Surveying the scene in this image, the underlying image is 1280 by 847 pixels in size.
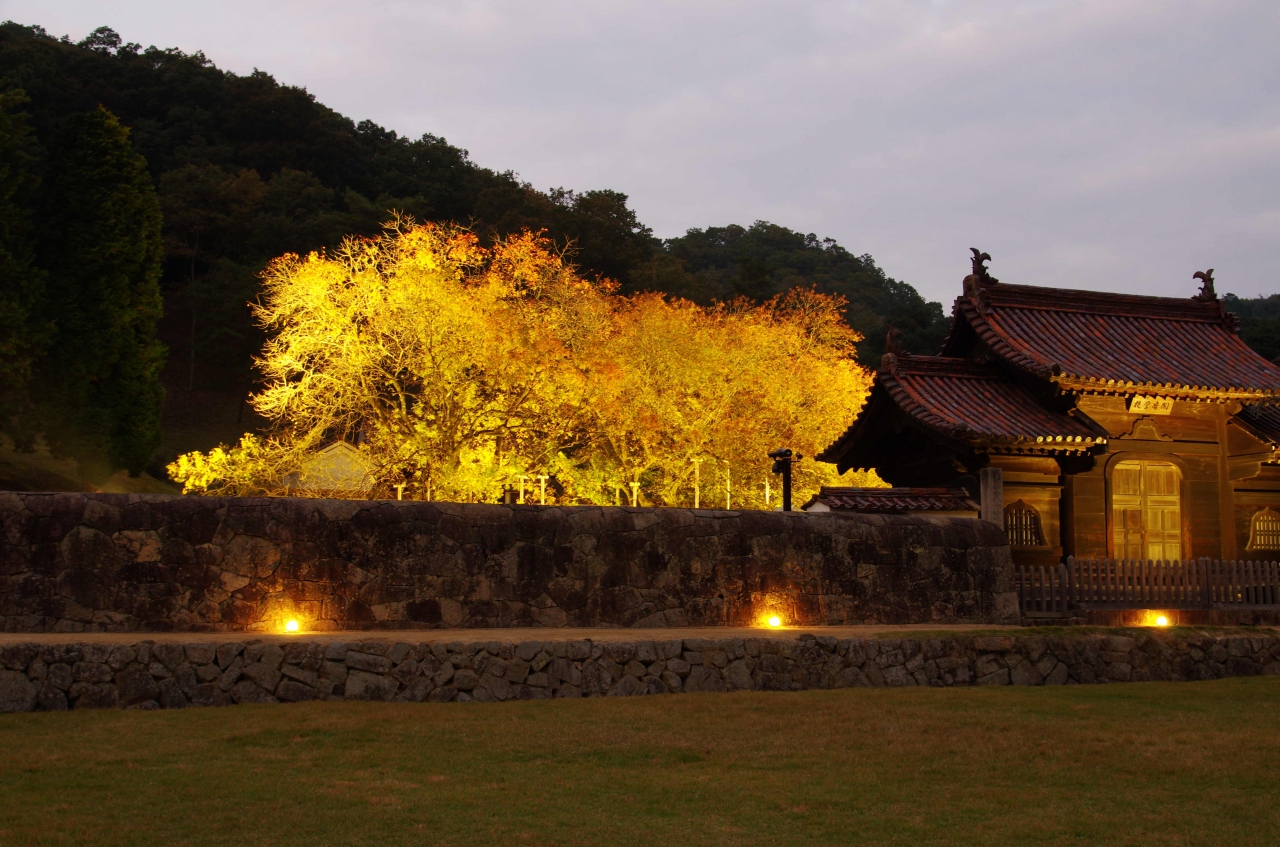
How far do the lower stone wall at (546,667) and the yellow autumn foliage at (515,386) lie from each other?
18.9 meters

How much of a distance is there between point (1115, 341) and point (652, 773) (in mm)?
16634

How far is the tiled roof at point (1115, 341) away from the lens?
20344mm

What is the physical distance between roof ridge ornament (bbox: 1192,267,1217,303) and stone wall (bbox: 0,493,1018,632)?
967 centimetres

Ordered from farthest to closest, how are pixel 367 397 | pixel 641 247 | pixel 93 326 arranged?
1. pixel 641 247
2. pixel 93 326
3. pixel 367 397

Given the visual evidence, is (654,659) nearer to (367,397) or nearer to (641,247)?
(367,397)

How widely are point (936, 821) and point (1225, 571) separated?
1480 centimetres

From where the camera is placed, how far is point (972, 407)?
20.0 metres

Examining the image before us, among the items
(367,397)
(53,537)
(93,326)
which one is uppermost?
(93,326)

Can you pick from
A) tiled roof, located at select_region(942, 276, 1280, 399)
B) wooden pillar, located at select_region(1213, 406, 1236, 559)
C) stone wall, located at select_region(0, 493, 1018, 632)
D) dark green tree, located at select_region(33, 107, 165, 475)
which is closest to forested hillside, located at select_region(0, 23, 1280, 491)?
dark green tree, located at select_region(33, 107, 165, 475)

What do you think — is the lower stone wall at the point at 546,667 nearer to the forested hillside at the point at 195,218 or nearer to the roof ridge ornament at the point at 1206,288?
the roof ridge ornament at the point at 1206,288

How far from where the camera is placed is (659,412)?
35844 millimetres

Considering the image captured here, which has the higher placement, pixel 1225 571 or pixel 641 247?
pixel 641 247

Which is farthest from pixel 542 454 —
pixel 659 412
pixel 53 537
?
pixel 53 537

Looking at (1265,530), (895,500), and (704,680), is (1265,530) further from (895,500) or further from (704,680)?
(704,680)
